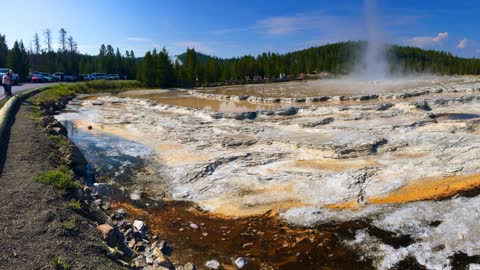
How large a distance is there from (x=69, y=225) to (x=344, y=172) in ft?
32.5

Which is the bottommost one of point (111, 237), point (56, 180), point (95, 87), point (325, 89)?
point (111, 237)

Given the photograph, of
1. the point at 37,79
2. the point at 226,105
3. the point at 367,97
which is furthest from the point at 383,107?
the point at 37,79

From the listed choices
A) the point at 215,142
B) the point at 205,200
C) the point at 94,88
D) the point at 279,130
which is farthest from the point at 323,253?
the point at 94,88

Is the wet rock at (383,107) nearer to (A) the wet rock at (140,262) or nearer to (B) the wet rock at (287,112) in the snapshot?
(B) the wet rock at (287,112)

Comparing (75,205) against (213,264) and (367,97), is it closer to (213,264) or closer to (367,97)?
(213,264)

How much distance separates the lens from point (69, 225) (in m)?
8.64

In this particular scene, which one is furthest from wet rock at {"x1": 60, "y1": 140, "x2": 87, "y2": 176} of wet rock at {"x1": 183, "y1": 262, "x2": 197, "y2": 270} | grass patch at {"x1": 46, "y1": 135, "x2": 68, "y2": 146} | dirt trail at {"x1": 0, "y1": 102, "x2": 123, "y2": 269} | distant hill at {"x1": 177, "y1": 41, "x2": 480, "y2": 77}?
distant hill at {"x1": 177, "y1": 41, "x2": 480, "y2": 77}

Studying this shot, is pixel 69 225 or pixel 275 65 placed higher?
pixel 275 65

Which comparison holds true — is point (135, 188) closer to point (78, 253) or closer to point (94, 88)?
point (78, 253)

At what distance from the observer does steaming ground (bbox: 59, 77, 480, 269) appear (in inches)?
422

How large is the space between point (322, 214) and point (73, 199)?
288 inches

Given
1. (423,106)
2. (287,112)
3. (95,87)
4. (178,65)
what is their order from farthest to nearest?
(178,65) → (95,87) → (287,112) → (423,106)

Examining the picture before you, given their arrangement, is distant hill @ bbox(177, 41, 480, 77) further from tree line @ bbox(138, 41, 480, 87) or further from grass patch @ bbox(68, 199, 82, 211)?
grass patch @ bbox(68, 199, 82, 211)

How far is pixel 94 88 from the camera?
205 feet
